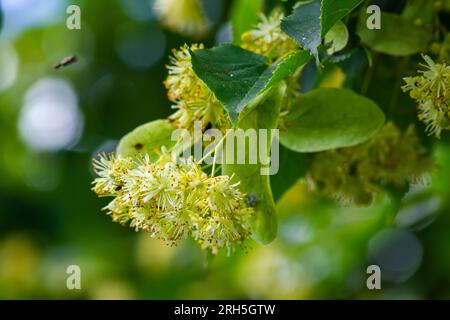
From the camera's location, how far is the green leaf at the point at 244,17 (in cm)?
144

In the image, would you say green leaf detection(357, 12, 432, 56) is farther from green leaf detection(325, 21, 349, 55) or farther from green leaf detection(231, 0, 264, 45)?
green leaf detection(231, 0, 264, 45)

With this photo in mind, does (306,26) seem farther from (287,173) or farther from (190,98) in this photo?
(287,173)

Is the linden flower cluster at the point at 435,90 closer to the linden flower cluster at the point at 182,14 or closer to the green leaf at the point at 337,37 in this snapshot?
the green leaf at the point at 337,37

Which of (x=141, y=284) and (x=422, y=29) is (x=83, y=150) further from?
(x=422, y=29)

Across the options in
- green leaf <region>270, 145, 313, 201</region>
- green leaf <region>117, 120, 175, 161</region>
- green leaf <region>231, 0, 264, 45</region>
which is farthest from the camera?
green leaf <region>231, 0, 264, 45</region>

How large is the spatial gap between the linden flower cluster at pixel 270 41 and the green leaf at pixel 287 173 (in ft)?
0.62

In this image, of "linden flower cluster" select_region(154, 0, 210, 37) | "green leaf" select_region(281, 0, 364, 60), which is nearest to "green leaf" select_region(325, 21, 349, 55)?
"green leaf" select_region(281, 0, 364, 60)

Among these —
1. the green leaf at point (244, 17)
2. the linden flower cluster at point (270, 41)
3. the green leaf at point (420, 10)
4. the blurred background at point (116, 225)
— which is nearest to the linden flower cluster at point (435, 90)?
the linden flower cluster at point (270, 41)

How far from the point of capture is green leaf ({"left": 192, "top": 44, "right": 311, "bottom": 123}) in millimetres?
976

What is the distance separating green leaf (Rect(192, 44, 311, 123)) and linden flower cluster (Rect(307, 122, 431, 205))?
35 centimetres

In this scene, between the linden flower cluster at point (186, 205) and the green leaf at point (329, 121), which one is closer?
the linden flower cluster at point (186, 205)

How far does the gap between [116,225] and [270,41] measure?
2.19 metres

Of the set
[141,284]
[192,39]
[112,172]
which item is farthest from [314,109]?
[141,284]

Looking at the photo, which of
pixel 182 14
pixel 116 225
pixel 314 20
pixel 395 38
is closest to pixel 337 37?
pixel 314 20
